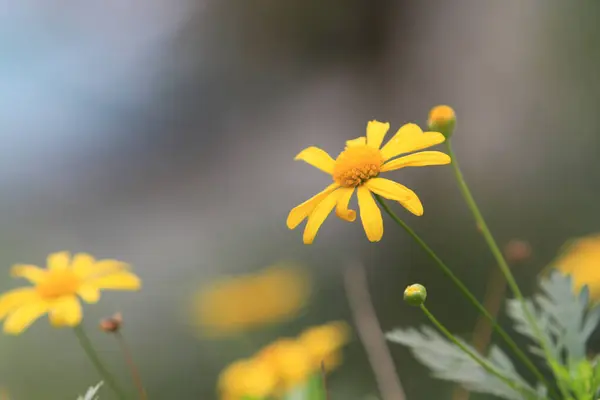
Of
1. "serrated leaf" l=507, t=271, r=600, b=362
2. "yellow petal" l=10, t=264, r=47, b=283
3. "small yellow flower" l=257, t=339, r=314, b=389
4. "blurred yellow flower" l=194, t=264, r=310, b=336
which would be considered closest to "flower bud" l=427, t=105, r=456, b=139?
"serrated leaf" l=507, t=271, r=600, b=362

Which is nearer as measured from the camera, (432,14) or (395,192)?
(395,192)

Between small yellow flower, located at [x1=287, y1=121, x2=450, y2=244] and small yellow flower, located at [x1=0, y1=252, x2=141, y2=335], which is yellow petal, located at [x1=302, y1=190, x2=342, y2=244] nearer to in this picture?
small yellow flower, located at [x1=287, y1=121, x2=450, y2=244]

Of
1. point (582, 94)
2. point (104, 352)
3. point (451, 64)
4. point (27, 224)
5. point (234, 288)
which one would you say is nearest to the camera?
point (234, 288)

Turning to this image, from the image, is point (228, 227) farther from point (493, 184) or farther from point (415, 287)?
point (415, 287)

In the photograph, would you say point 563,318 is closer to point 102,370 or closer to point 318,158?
point 318,158

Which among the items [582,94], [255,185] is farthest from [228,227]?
[582,94]

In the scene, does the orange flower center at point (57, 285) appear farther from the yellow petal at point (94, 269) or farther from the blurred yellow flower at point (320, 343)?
the blurred yellow flower at point (320, 343)

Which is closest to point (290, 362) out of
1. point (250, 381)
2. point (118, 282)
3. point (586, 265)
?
A: point (250, 381)
